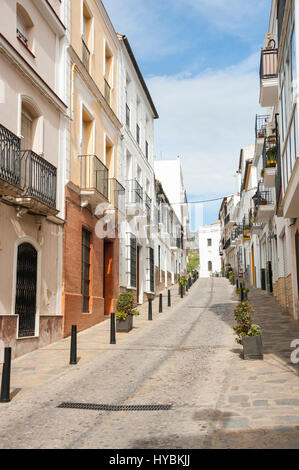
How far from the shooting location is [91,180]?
15422 millimetres

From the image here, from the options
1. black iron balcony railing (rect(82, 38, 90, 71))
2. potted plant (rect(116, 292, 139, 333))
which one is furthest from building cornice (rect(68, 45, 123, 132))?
potted plant (rect(116, 292, 139, 333))

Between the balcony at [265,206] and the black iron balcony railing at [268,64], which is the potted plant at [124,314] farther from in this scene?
the balcony at [265,206]

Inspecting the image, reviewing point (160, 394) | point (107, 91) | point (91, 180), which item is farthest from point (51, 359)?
point (107, 91)

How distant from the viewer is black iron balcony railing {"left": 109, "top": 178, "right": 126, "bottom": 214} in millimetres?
17594

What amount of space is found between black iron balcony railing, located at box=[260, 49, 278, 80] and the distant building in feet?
194

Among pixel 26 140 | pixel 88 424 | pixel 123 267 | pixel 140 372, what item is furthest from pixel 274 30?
pixel 88 424

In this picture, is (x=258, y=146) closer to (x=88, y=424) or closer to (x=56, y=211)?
(x=56, y=211)

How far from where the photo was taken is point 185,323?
1608 centimetres

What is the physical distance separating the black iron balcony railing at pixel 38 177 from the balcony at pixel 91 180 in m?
2.13

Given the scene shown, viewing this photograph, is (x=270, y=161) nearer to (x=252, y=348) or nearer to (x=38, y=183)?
(x=38, y=183)

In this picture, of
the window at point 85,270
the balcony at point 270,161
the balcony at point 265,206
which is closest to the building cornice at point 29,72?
the window at point 85,270

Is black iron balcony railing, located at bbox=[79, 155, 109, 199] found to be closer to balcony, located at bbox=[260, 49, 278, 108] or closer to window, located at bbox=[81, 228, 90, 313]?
window, located at bbox=[81, 228, 90, 313]

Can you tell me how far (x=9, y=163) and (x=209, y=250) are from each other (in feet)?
220
